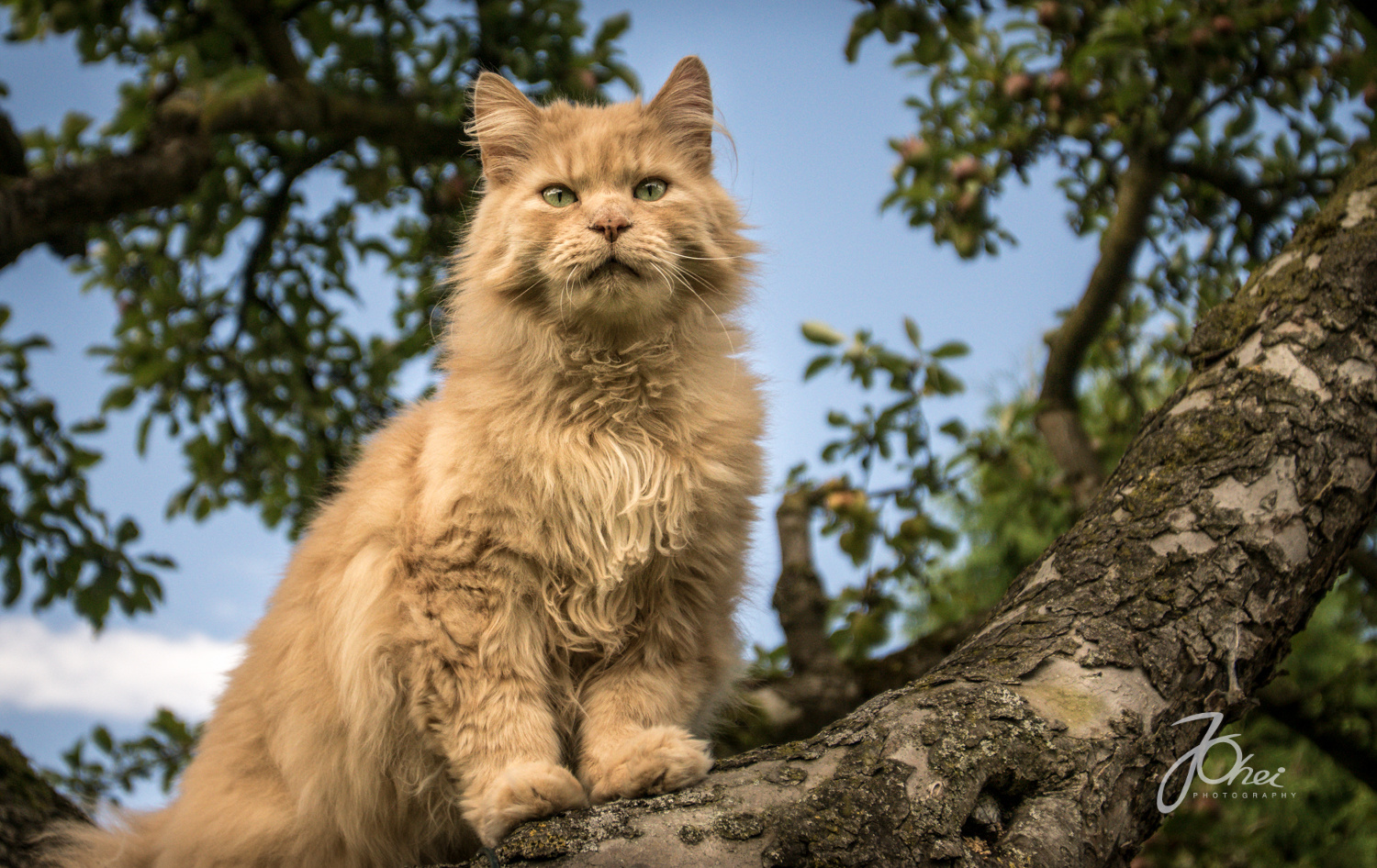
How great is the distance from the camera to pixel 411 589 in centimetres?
206

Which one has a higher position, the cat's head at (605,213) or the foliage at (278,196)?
the foliage at (278,196)

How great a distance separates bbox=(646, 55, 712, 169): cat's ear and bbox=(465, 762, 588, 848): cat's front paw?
5.17 feet

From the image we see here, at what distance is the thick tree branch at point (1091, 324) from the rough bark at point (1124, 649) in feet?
3.59

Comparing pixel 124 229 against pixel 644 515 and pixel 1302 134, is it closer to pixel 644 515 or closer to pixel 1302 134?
pixel 644 515

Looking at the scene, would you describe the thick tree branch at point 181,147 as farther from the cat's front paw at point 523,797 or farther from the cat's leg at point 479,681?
the cat's front paw at point 523,797

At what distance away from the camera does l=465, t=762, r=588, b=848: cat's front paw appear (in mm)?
1784

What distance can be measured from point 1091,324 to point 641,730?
9.07 ft

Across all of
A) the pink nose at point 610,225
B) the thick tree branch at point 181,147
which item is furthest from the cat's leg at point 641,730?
the thick tree branch at point 181,147

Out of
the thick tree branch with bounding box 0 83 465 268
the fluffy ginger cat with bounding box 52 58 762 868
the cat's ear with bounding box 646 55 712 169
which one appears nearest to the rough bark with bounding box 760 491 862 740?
the fluffy ginger cat with bounding box 52 58 762 868

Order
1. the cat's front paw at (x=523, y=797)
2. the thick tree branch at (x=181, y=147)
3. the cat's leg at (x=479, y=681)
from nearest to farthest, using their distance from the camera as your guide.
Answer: the cat's front paw at (x=523, y=797) < the cat's leg at (x=479, y=681) < the thick tree branch at (x=181, y=147)

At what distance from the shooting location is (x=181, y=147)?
3525mm

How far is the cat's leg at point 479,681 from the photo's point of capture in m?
1.95

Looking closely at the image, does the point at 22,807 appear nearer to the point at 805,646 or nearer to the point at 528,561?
the point at 528,561

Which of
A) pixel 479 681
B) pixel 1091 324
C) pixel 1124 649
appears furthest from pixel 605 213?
pixel 1091 324
